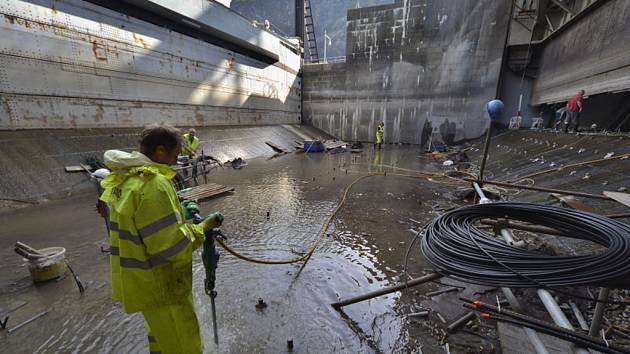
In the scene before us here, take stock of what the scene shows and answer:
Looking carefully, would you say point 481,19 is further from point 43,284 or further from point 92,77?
point 43,284

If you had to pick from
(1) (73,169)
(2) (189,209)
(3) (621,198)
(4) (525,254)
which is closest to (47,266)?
(2) (189,209)

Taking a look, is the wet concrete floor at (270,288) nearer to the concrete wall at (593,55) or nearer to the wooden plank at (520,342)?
the wooden plank at (520,342)

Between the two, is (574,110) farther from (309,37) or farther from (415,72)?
(309,37)

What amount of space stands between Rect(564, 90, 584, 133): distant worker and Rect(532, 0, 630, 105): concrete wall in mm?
530

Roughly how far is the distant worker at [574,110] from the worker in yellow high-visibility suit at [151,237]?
12249mm

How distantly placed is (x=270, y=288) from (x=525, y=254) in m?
2.47

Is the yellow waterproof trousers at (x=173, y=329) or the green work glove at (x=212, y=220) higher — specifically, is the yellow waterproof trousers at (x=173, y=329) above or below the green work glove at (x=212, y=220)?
below

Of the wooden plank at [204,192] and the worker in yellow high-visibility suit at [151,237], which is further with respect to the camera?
the wooden plank at [204,192]

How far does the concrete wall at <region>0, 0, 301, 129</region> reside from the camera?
22.1ft

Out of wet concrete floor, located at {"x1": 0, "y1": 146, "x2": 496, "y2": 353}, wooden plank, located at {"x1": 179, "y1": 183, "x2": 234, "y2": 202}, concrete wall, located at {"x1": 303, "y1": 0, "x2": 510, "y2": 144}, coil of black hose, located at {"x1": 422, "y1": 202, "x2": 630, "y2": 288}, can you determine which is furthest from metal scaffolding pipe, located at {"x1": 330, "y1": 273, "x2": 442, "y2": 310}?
concrete wall, located at {"x1": 303, "y1": 0, "x2": 510, "y2": 144}

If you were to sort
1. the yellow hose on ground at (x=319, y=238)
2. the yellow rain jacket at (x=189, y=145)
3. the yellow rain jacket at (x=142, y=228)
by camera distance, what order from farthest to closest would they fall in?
the yellow rain jacket at (x=189, y=145), the yellow hose on ground at (x=319, y=238), the yellow rain jacket at (x=142, y=228)

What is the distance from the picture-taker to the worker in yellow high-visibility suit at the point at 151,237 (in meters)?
1.32

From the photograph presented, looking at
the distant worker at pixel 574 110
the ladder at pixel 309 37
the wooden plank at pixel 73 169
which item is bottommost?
the wooden plank at pixel 73 169

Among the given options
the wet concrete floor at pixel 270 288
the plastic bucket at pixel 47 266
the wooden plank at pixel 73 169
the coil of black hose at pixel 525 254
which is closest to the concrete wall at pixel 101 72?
the wooden plank at pixel 73 169
